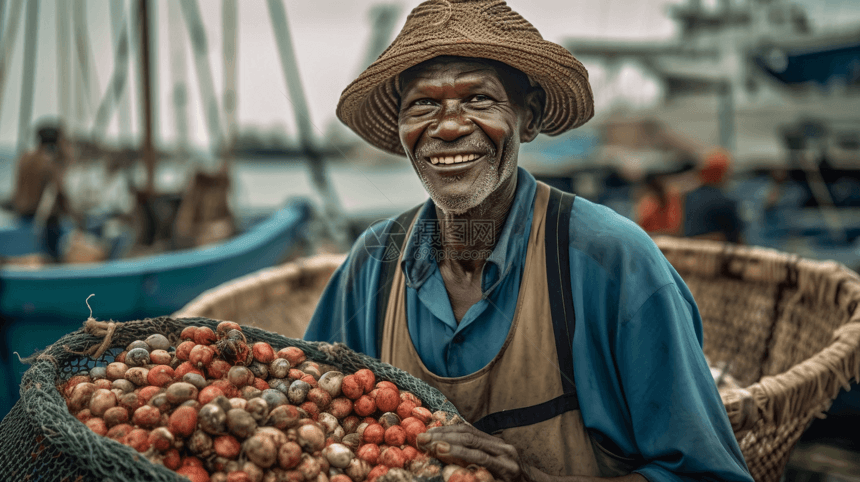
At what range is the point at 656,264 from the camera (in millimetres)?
1453

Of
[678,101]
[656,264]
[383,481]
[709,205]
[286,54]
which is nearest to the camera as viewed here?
[383,481]

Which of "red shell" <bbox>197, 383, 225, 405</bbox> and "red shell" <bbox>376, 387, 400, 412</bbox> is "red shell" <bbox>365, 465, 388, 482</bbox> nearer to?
"red shell" <bbox>376, 387, 400, 412</bbox>

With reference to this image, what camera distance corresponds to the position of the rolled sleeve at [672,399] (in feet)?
4.32

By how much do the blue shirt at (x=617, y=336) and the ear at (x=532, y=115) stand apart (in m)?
0.14

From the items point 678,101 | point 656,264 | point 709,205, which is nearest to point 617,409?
point 656,264

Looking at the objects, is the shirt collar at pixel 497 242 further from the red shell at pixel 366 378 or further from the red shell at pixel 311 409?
the red shell at pixel 311 409

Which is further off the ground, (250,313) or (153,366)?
(153,366)

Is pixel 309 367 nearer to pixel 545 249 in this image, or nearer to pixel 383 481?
pixel 383 481

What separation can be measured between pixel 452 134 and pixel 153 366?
3.27 ft

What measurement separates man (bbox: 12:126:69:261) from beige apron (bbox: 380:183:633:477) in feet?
20.7

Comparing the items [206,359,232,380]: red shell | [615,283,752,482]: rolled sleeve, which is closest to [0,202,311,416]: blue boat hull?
[206,359,232,380]: red shell

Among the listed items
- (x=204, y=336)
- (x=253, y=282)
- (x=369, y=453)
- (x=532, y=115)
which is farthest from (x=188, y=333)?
(x=253, y=282)

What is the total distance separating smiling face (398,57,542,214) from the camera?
1522 millimetres

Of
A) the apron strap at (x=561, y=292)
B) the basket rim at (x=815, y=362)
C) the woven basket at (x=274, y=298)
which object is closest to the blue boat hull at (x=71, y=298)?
the woven basket at (x=274, y=298)
